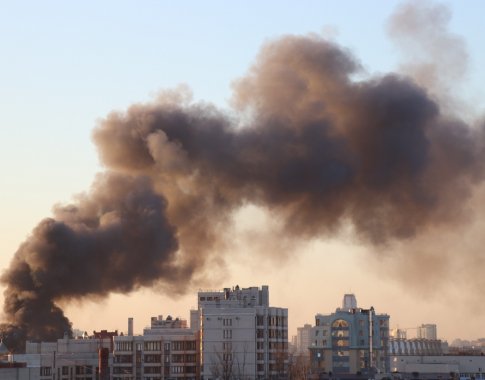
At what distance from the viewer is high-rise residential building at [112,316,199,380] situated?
11538 centimetres

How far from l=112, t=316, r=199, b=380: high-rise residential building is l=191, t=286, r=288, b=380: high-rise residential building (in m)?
2.46

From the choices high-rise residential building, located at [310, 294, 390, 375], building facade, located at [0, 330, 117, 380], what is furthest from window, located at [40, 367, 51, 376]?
high-rise residential building, located at [310, 294, 390, 375]

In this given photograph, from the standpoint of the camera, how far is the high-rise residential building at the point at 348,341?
490 feet

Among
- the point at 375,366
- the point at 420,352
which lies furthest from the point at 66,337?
the point at 420,352

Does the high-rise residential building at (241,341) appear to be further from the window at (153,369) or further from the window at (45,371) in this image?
the window at (45,371)

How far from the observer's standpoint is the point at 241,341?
4473 inches

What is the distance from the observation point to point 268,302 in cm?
12419

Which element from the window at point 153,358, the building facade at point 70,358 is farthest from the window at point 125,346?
the building facade at point 70,358

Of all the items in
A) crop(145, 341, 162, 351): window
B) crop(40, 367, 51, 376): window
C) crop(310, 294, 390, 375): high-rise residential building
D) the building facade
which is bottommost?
crop(40, 367, 51, 376): window

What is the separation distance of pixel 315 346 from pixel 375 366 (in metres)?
9.92

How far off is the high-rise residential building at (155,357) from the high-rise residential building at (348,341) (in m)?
34.7

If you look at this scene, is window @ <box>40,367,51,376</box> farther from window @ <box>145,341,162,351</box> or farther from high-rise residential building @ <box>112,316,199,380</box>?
window @ <box>145,341,162,351</box>

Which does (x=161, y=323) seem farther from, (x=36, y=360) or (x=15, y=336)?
(x=36, y=360)

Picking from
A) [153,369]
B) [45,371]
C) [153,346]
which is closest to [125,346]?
[153,346]
